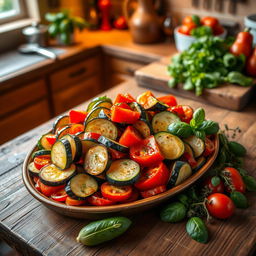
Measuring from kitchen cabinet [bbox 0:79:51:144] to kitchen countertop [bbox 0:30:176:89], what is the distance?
0.31 feet

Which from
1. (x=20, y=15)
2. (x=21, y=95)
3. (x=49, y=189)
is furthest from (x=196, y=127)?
(x=20, y=15)

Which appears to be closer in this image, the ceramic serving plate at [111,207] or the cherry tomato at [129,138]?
the ceramic serving plate at [111,207]

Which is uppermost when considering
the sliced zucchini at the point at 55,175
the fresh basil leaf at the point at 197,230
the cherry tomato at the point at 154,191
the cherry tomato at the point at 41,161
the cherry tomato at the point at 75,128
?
the cherry tomato at the point at 75,128

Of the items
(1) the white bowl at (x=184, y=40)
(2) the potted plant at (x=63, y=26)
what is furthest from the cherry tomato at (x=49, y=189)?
(2) the potted plant at (x=63, y=26)

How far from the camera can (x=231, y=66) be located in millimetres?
1805

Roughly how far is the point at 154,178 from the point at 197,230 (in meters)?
0.19

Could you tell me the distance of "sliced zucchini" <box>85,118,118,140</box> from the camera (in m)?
1.14

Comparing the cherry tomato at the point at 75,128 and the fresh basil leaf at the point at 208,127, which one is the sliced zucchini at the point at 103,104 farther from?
the fresh basil leaf at the point at 208,127

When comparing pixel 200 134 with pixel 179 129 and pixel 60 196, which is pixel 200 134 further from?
pixel 60 196

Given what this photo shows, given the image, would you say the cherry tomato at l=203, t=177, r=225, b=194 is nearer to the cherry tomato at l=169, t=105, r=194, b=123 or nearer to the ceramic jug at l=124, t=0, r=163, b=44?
the cherry tomato at l=169, t=105, r=194, b=123

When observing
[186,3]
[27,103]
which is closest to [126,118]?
[27,103]

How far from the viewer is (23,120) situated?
2.39 meters

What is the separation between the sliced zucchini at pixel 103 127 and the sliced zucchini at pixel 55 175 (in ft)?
0.47

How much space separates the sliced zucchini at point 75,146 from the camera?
3.51ft
